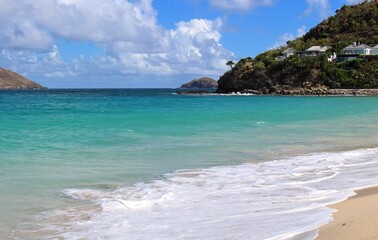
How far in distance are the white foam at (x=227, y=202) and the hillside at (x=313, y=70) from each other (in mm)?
89148

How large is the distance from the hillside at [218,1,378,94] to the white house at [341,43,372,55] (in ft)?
10.4

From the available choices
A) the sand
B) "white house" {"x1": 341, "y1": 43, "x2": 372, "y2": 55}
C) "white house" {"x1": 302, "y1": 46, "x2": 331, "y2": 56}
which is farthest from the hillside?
the sand

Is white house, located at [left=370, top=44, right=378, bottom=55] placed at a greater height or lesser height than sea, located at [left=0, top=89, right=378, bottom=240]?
greater

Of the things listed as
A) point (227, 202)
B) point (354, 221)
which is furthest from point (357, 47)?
point (354, 221)

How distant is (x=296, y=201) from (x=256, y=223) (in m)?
1.75

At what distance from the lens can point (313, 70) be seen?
102 metres

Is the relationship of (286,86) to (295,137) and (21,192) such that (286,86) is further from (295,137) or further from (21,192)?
(21,192)

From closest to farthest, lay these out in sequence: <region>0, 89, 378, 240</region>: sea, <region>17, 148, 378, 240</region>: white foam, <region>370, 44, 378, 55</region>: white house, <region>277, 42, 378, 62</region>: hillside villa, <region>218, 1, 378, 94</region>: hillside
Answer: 1. <region>17, 148, 378, 240</region>: white foam
2. <region>0, 89, 378, 240</region>: sea
3. <region>218, 1, 378, 94</region>: hillside
4. <region>370, 44, 378, 55</region>: white house
5. <region>277, 42, 378, 62</region>: hillside villa

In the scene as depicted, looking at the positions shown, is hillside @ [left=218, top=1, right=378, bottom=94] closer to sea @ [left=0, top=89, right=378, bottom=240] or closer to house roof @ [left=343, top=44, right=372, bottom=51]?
house roof @ [left=343, top=44, right=372, bottom=51]

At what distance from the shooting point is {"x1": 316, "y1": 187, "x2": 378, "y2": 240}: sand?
Answer: 5875 mm

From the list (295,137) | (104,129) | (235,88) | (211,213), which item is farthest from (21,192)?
(235,88)

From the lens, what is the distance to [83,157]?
1573cm

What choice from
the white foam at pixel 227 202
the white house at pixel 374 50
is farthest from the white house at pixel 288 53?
the white foam at pixel 227 202

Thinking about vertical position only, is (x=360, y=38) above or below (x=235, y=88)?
above
